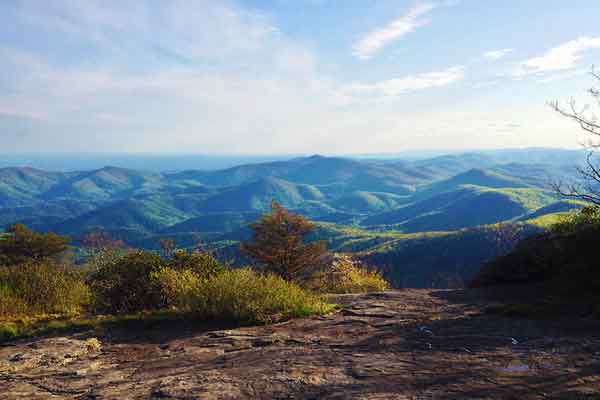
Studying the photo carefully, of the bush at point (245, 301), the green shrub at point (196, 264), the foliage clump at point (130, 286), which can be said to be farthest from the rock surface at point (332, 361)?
the green shrub at point (196, 264)

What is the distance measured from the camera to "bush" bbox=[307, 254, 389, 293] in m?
16.7

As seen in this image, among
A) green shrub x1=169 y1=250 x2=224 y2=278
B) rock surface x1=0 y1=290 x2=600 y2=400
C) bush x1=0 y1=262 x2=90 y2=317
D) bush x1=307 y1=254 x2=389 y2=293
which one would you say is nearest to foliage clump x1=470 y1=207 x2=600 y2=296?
rock surface x1=0 y1=290 x2=600 y2=400

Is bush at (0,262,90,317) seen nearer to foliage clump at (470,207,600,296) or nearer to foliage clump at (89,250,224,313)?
foliage clump at (89,250,224,313)

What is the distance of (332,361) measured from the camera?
19.2 feet

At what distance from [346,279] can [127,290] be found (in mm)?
13499

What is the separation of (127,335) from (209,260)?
4890mm

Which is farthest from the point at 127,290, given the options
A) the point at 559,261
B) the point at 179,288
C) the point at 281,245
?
the point at 281,245

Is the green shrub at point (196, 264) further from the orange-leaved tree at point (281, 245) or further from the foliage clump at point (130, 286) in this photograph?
the orange-leaved tree at point (281, 245)

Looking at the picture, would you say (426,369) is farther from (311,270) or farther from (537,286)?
(311,270)

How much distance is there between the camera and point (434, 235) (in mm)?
175125

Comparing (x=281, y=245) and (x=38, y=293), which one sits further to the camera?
(x=281, y=245)

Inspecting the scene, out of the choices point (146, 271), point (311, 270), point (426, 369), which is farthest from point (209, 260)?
point (311, 270)

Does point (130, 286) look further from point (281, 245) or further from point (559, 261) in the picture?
point (281, 245)

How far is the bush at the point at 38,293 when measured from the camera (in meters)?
9.88
